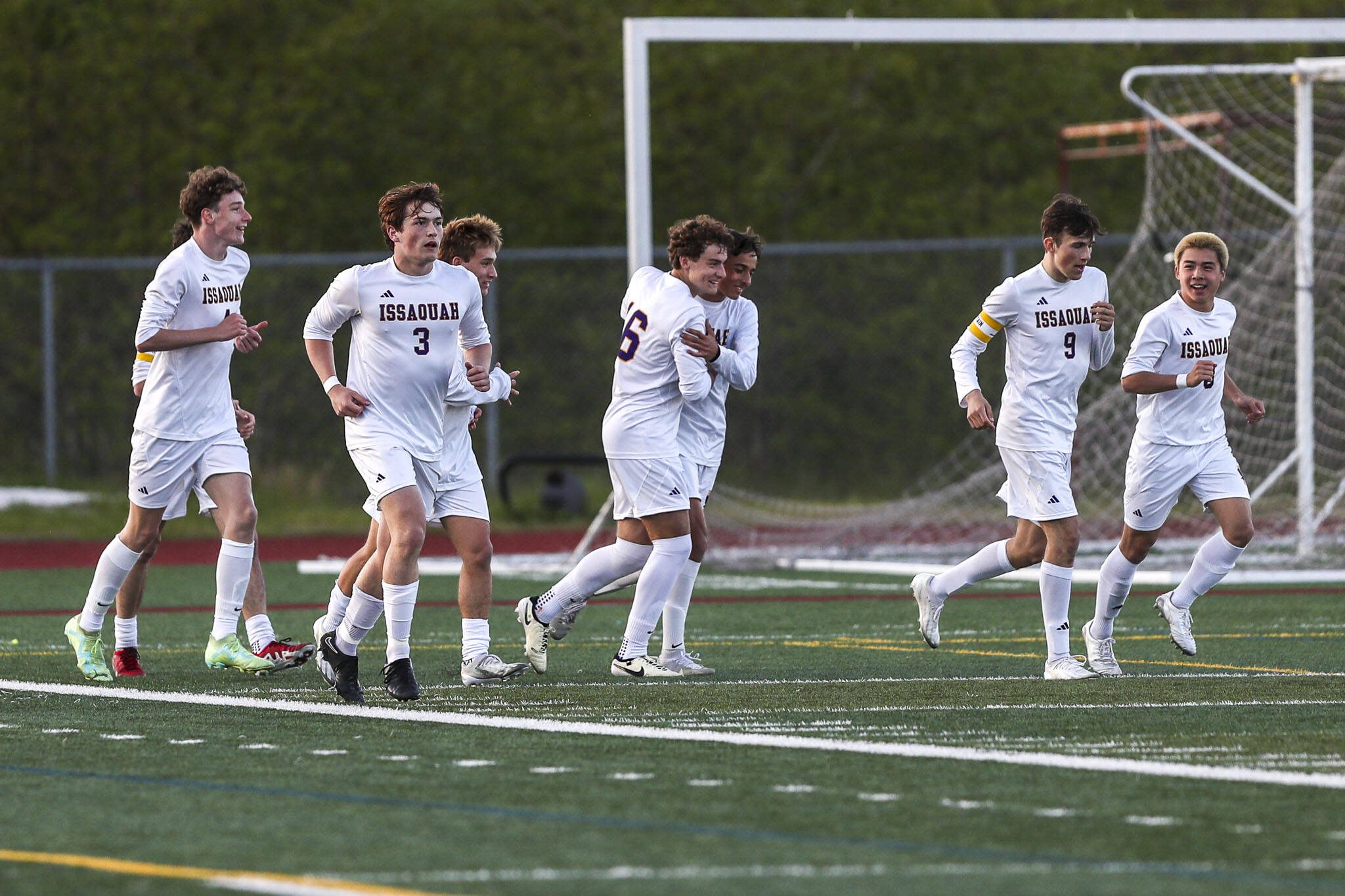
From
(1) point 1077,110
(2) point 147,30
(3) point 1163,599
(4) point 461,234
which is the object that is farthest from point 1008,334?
(1) point 1077,110

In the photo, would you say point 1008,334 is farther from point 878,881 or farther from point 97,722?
point 878,881

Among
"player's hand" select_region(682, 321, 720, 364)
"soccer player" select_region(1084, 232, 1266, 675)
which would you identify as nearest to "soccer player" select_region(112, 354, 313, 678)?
"player's hand" select_region(682, 321, 720, 364)

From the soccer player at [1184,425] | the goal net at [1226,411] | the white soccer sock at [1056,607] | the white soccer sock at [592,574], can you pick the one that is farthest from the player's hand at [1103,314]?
the goal net at [1226,411]

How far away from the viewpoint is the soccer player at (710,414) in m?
9.52

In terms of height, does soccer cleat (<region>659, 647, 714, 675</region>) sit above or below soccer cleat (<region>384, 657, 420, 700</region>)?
below

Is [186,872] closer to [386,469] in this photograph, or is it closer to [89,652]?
[386,469]

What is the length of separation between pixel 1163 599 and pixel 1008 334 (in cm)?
145

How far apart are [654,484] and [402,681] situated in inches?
62.8

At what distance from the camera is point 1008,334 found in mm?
9766

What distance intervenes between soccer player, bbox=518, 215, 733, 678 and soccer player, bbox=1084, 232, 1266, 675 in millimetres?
1825

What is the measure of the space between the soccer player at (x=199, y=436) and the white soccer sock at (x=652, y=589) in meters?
1.54

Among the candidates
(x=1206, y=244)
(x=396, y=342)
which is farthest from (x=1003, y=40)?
(x=396, y=342)

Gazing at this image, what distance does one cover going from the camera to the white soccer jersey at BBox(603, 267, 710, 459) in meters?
9.34

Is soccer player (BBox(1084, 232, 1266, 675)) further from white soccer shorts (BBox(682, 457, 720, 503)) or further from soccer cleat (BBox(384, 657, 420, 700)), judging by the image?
soccer cleat (BBox(384, 657, 420, 700))
